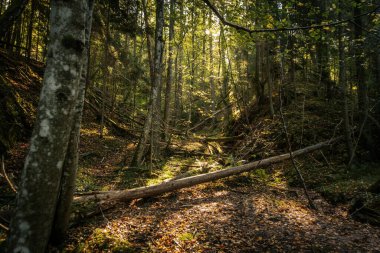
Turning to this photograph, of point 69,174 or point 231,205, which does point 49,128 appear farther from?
point 231,205

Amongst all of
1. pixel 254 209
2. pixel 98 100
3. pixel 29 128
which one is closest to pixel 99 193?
pixel 254 209

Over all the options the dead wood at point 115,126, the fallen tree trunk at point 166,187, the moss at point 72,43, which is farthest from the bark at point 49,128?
the dead wood at point 115,126

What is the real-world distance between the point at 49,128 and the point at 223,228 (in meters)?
4.09

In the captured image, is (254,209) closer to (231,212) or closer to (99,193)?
(231,212)

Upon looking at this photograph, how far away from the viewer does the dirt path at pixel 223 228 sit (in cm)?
471

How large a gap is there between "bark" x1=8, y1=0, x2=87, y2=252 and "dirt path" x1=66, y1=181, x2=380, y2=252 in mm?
1644

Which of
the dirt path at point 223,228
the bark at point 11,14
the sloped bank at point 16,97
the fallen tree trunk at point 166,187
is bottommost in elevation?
the dirt path at point 223,228

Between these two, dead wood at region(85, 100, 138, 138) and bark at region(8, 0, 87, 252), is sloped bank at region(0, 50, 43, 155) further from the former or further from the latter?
bark at region(8, 0, 87, 252)

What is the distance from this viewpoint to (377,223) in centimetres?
588

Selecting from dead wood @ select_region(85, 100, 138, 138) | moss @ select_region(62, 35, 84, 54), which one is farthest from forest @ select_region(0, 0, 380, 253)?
dead wood @ select_region(85, 100, 138, 138)

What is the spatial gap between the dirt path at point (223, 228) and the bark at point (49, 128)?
64.7 inches

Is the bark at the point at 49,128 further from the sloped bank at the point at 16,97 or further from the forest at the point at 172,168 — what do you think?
the sloped bank at the point at 16,97

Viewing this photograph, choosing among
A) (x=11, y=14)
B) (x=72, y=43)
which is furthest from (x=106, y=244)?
(x=11, y=14)

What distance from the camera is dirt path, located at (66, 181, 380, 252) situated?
4711mm
